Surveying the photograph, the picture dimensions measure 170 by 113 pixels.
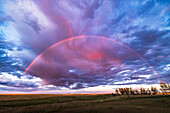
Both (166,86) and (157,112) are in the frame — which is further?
(166,86)

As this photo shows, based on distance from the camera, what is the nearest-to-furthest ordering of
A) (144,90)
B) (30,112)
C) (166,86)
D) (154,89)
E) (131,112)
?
(131,112)
(30,112)
(166,86)
(154,89)
(144,90)

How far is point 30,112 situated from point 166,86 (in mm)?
189335

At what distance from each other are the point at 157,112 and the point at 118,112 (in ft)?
29.2

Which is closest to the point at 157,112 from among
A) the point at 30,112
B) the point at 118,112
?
the point at 118,112

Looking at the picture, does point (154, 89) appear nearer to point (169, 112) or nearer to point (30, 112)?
point (169, 112)

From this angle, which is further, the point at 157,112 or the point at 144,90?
the point at 144,90

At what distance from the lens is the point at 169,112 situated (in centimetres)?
2505

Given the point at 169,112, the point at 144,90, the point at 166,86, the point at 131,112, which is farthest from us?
the point at 144,90

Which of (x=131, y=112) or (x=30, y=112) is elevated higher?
(x=131, y=112)

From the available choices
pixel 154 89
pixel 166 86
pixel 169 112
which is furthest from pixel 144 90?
pixel 169 112

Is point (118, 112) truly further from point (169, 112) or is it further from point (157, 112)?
point (169, 112)

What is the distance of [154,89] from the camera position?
18550 centimetres

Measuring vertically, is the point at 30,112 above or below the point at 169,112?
below

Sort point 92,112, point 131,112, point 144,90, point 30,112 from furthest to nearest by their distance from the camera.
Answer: point 144,90 < point 30,112 < point 92,112 < point 131,112
